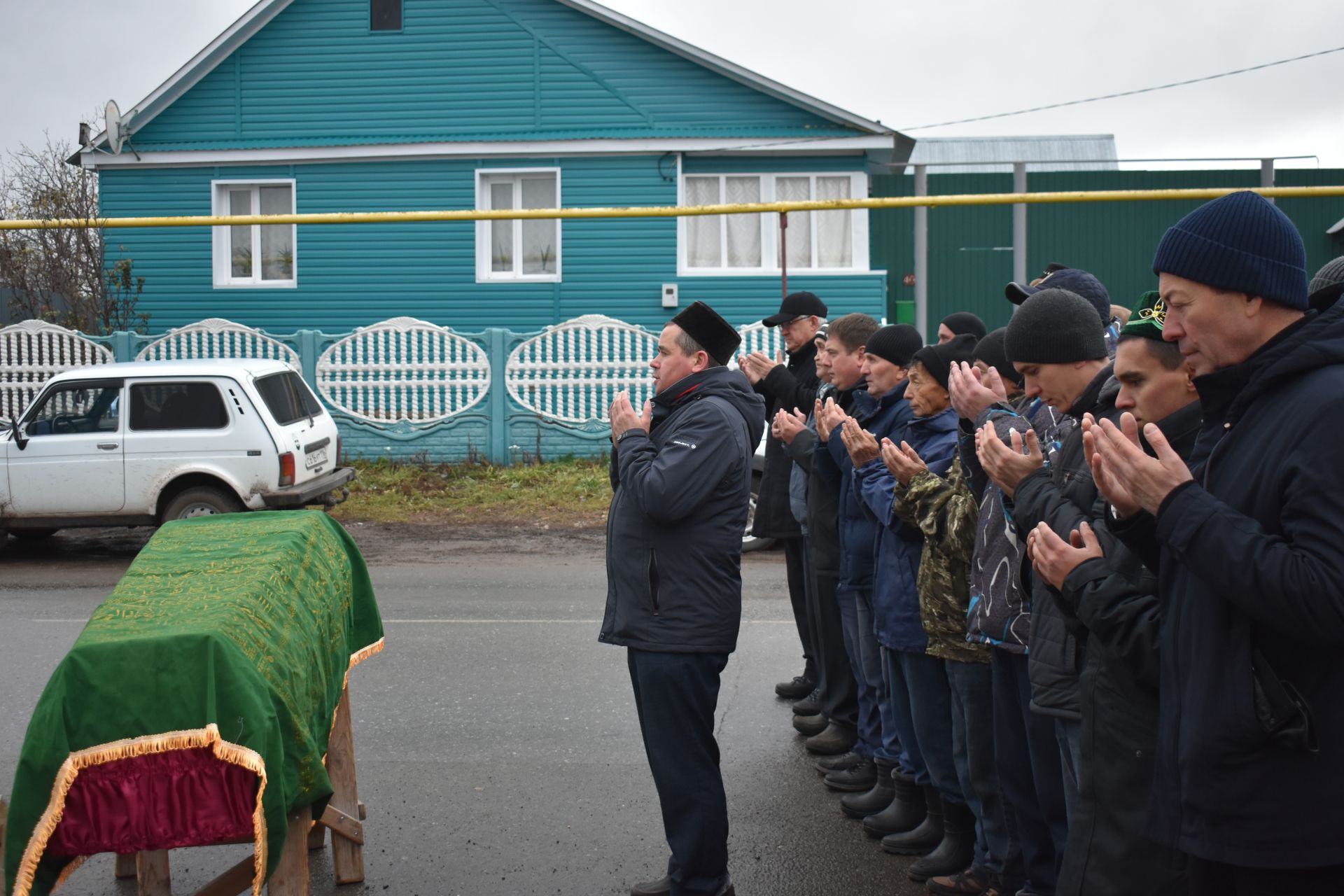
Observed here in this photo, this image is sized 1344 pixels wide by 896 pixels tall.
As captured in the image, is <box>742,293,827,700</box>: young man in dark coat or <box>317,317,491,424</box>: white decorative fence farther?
<box>317,317,491,424</box>: white decorative fence

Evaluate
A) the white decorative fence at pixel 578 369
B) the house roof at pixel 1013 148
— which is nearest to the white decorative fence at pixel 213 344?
the white decorative fence at pixel 578 369

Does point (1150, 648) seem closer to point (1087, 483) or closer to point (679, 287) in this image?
point (1087, 483)

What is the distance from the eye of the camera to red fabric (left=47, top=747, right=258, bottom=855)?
3.38m

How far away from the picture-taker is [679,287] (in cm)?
2086

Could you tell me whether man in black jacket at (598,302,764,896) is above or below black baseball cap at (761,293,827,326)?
below

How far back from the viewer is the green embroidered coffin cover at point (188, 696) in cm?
332

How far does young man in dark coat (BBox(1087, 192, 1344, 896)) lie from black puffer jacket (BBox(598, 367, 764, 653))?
1786 millimetres

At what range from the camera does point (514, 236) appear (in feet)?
69.1

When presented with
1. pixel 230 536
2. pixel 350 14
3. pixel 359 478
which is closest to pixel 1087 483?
pixel 230 536

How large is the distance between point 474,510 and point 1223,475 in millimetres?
12532

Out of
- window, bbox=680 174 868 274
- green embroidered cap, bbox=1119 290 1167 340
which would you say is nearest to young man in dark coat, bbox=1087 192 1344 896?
green embroidered cap, bbox=1119 290 1167 340

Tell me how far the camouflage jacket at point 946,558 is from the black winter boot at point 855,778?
1.25m

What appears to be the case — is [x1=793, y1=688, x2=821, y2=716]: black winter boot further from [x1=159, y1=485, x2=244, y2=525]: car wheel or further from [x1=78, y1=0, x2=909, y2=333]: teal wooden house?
[x1=78, y1=0, x2=909, y2=333]: teal wooden house

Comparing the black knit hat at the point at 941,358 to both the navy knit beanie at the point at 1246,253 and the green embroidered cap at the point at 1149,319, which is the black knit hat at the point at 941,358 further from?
the navy knit beanie at the point at 1246,253
